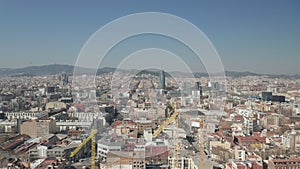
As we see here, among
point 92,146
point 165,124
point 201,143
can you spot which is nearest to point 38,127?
point 92,146

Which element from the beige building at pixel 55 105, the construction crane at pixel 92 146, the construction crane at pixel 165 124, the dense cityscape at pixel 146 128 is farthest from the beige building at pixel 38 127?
the construction crane at pixel 165 124

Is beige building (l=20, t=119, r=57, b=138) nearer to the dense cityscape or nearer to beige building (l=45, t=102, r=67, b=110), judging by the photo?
the dense cityscape

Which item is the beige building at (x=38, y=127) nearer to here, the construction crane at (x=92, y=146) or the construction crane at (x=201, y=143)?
the construction crane at (x=92, y=146)

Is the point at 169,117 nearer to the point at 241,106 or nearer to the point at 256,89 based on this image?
the point at 241,106

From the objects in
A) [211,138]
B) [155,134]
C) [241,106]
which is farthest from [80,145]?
[241,106]

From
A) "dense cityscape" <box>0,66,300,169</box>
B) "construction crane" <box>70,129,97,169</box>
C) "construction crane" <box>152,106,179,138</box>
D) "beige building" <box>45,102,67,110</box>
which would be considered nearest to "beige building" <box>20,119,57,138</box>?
"dense cityscape" <box>0,66,300,169</box>

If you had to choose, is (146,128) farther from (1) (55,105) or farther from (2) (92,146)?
(1) (55,105)

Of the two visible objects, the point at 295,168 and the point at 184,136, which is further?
the point at 184,136
